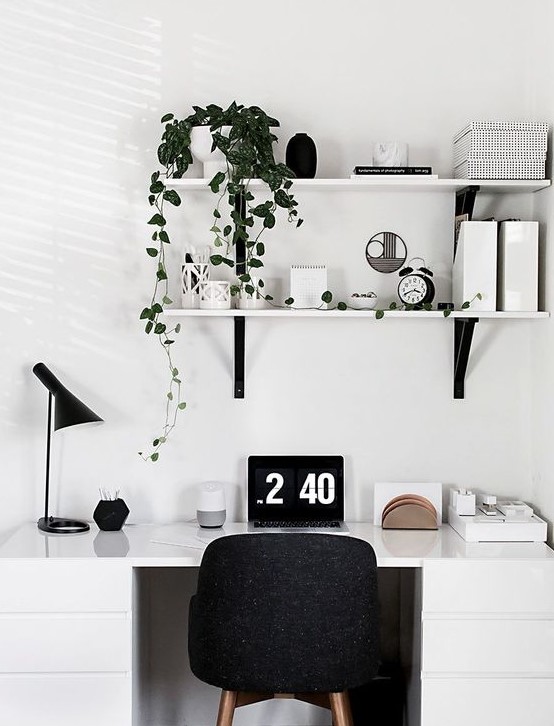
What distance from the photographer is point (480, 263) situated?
2789mm

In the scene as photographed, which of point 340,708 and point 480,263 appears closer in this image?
point 340,708

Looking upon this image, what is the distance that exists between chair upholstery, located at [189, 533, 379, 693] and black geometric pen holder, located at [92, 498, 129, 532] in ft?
1.87

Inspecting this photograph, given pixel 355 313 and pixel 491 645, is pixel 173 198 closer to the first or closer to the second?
pixel 355 313

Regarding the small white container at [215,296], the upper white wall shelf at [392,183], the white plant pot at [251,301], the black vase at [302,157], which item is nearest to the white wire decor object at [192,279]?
the small white container at [215,296]

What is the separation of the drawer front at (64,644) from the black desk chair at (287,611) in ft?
1.09

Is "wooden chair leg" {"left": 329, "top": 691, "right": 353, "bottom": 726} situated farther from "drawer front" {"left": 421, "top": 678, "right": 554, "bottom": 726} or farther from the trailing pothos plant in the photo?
the trailing pothos plant

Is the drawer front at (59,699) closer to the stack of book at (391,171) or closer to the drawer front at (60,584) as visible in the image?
the drawer front at (60,584)

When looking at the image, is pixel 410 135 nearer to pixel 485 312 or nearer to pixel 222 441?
pixel 485 312

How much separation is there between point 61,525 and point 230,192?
44.2 inches

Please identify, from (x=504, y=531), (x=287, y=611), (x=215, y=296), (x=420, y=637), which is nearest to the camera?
(x=287, y=611)

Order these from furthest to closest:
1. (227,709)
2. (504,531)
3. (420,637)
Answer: (504,531)
(420,637)
(227,709)

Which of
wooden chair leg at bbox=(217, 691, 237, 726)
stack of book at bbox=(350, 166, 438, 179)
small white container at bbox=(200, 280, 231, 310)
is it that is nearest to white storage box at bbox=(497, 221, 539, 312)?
stack of book at bbox=(350, 166, 438, 179)

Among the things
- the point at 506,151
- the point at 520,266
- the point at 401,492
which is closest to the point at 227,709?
the point at 401,492

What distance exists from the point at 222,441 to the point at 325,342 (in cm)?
45
